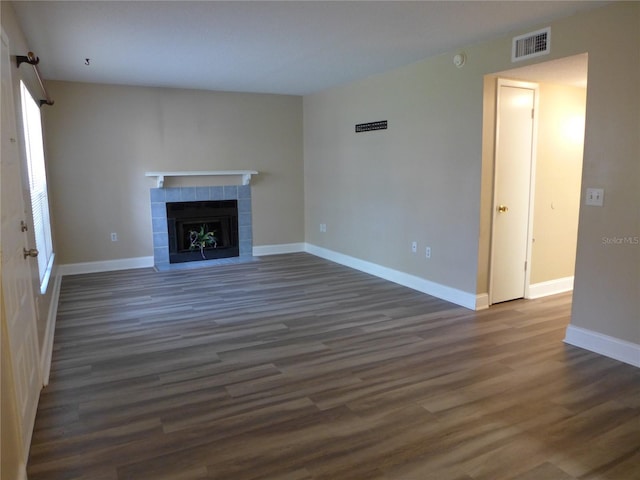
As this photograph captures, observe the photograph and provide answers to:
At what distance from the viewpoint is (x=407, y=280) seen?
199 inches

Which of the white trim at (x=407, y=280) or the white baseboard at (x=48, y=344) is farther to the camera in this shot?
the white trim at (x=407, y=280)

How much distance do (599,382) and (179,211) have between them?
523 cm

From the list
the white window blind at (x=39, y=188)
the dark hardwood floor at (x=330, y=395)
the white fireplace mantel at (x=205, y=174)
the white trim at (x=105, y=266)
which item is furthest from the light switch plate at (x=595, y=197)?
the white trim at (x=105, y=266)

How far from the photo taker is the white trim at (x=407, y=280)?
14.3 feet

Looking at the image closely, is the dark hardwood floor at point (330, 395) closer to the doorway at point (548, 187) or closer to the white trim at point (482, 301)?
the white trim at point (482, 301)

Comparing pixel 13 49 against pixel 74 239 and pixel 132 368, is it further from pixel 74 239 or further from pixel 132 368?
pixel 74 239

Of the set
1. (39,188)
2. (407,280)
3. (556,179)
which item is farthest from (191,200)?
(556,179)

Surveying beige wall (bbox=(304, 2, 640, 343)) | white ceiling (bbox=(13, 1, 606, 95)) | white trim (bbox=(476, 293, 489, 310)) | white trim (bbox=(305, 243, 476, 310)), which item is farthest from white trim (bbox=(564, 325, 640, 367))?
white ceiling (bbox=(13, 1, 606, 95))

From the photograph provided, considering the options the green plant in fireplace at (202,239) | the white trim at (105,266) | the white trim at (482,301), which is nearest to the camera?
A: the white trim at (482,301)

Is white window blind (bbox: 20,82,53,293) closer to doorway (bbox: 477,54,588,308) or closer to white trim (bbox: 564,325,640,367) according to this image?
doorway (bbox: 477,54,588,308)

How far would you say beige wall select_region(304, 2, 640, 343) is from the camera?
3.02 metres

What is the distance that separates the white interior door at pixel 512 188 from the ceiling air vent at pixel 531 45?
41 centimetres

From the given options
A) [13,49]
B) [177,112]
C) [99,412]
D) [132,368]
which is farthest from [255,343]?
[177,112]

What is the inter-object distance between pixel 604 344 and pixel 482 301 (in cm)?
117
